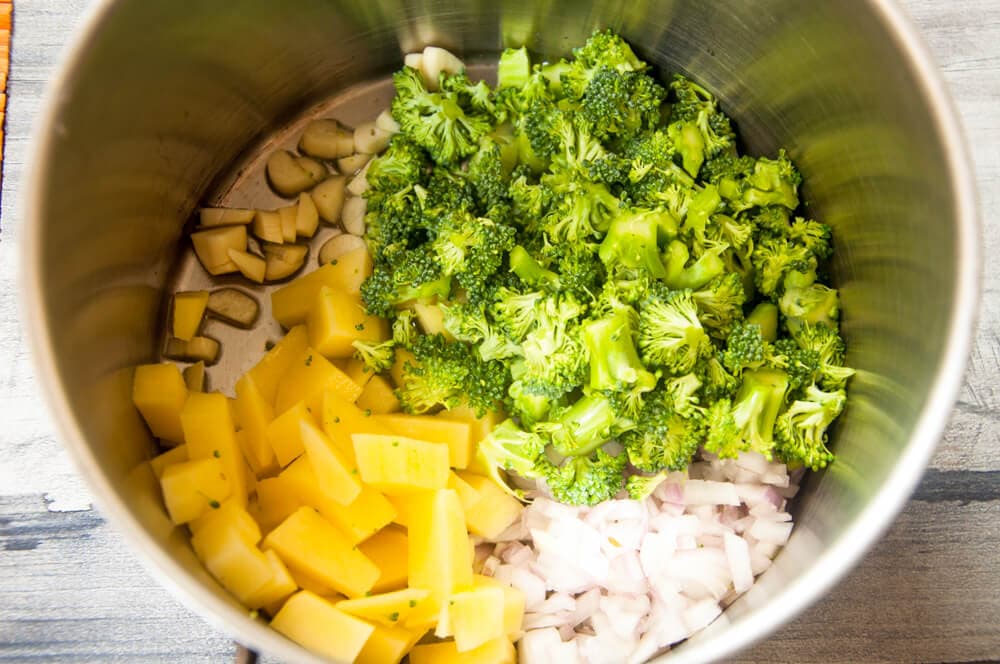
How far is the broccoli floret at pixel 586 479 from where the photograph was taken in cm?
141

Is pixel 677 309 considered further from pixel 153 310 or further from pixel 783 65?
pixel 153 310

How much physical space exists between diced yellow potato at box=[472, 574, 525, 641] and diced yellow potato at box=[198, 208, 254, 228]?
3.03 ft

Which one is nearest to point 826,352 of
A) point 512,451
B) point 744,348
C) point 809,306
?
point 809,306

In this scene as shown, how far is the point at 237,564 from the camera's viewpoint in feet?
4.23

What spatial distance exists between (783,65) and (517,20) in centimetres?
57

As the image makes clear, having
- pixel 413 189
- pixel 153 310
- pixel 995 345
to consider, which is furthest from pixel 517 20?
pixel 995 345

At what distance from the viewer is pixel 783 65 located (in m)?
1.47

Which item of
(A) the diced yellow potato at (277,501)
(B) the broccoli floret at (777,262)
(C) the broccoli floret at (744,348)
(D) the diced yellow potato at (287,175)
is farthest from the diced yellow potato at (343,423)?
(B) the broccoli floret at (777,262)

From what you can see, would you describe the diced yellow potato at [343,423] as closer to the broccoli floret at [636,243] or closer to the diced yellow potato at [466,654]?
the diced yellow potato at [466,654]

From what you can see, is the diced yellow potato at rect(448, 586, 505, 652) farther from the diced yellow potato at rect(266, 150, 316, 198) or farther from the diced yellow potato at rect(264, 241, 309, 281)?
the diced yellow potato at rect(266, 150, 316, 198)

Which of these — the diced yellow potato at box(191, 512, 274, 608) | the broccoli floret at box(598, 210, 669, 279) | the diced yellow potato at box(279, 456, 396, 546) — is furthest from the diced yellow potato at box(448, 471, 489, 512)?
the broccoli floret at box(598, 210, 669, 279)

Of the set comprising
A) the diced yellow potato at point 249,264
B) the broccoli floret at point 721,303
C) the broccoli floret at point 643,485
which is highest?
the diced yellow potato at point 249,264

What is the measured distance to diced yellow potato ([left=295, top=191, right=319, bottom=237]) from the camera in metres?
1.68

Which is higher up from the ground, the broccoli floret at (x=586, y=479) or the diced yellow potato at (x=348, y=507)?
the broccoli floret at (x=586, y=479)
